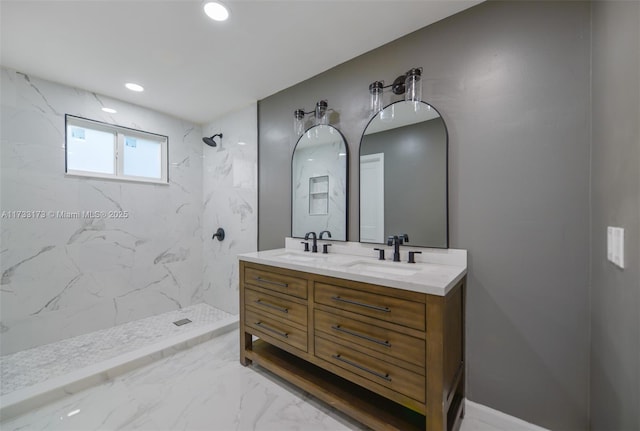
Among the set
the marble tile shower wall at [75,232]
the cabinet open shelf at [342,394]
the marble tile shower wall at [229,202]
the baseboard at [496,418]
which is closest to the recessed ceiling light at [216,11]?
the marble tile shower wall at [229,202]

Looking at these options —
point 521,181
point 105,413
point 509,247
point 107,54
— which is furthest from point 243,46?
point 105,413

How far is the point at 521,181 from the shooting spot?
57.0 inches

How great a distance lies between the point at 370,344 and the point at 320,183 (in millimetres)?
1392

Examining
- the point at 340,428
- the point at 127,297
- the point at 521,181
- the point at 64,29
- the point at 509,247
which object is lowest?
the point at 340,428

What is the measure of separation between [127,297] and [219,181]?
165 centimetres

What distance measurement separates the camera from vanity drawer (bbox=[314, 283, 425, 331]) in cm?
121

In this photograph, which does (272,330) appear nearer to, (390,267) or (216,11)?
(390,267)

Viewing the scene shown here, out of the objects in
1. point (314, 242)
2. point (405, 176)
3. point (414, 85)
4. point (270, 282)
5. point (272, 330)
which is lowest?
point (272, 330)

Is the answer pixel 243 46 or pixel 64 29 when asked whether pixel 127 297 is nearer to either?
pixel 64 29

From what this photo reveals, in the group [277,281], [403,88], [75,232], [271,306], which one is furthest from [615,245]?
[75,232]

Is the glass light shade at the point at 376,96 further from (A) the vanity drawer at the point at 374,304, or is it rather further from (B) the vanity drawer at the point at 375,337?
(B) the vanity drawer at the point at 375,337

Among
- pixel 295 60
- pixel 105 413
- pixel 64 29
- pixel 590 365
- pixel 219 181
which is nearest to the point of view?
pixel 590 365

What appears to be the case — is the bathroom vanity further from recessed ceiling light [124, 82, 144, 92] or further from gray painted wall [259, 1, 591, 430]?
recessed ceiling light [124, 82, 144, 92]

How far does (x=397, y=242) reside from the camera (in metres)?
1.79
